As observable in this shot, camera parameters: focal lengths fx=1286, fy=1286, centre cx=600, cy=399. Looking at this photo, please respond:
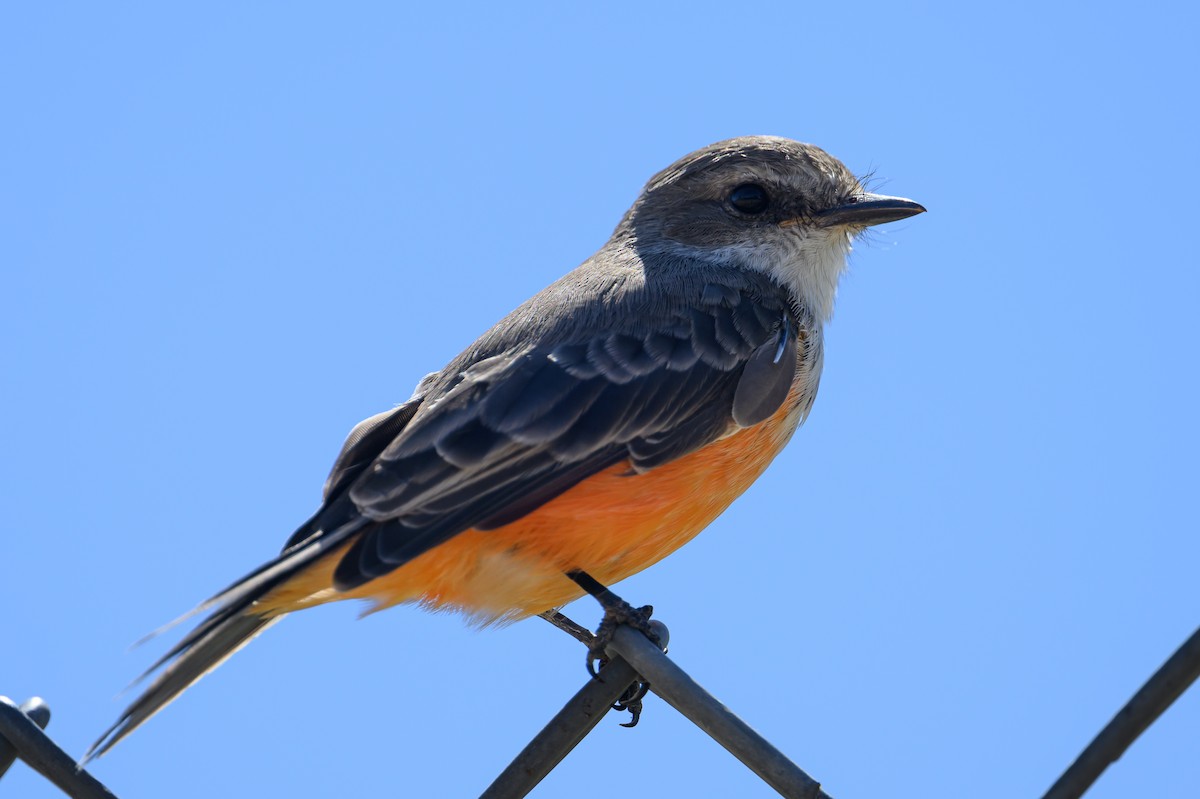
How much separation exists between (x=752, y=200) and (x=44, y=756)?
4.16 m

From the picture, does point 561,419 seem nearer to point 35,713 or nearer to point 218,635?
point 218,635

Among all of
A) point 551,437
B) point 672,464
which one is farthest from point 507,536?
point 672,464

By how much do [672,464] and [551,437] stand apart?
0.50 metres

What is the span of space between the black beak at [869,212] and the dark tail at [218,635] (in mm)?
2864

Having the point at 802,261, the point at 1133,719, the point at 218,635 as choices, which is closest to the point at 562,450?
the point at 218,635

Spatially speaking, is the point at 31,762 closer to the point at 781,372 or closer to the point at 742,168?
the point at 781,372

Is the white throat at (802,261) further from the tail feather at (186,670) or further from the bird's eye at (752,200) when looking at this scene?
the tail feather at (186,670)

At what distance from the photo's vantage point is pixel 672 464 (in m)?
4.88

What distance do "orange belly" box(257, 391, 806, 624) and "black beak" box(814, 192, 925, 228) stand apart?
4.61 feet

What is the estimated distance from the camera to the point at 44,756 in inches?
122

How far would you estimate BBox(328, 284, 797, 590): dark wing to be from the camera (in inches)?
174

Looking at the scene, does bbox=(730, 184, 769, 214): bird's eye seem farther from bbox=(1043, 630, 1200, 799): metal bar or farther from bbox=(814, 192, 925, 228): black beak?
bbox=(1043, 630, 1200, 799): metal bar

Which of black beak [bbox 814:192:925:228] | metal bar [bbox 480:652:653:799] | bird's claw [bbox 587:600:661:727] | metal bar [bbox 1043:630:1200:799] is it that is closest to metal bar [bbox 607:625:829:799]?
metal bar [bbox 480:652:653:799]

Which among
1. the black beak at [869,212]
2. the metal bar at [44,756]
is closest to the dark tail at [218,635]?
the metal bar at [44,756]
